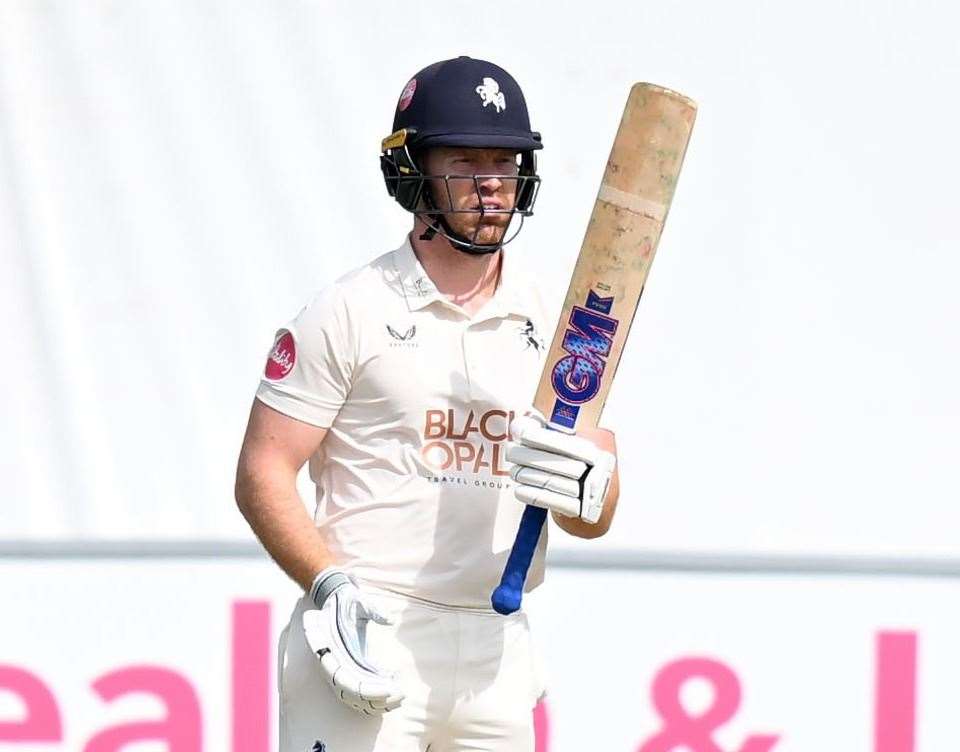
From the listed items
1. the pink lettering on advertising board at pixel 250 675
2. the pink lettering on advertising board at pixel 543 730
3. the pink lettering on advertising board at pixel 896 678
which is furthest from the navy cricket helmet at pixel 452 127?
the pink lettering on advertising board at pixel 896 678

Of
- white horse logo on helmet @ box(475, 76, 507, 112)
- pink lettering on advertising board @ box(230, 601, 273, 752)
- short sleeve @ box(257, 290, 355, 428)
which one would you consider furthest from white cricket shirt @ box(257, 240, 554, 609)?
pink lettering on advertising board @ box(230, 601, 273, 752)

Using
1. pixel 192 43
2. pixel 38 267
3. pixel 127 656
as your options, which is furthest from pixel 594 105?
pixel 127 656

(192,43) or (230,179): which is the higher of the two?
(192,43)

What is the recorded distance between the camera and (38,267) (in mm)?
3287

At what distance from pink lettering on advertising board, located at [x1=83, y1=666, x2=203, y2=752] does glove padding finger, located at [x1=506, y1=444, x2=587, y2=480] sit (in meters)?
1.46

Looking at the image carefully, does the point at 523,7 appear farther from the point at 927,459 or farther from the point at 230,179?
the point at 927,459

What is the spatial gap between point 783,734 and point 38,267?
174cm

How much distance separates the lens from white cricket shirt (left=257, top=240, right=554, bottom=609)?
219cm

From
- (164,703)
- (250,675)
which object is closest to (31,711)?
(164,703)

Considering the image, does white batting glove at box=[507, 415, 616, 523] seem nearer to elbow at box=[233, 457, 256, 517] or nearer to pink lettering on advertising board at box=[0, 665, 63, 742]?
elbow at box=[233, 457, 256, 517]

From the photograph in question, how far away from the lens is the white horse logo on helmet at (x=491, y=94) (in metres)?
2.24

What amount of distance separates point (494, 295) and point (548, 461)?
0.94ft

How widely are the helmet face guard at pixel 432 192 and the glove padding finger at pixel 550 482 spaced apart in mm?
310

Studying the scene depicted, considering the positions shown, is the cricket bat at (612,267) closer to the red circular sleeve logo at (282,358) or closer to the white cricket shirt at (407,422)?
the white cricket shirt at (407,422)
